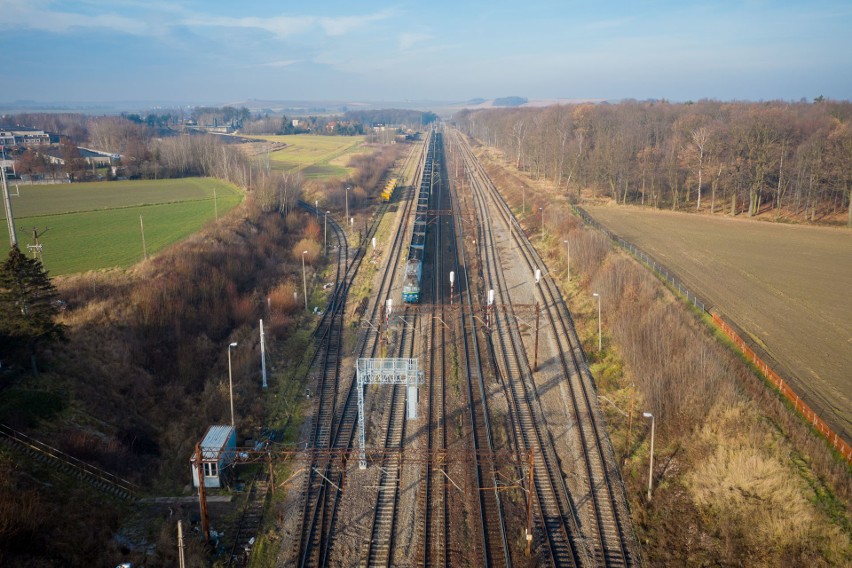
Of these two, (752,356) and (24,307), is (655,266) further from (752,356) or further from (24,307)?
(24,307)

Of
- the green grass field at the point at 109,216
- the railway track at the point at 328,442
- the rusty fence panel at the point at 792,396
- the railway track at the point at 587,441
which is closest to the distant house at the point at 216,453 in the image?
the railway track at the point at 328,442

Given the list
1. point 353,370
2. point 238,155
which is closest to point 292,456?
point 353,370

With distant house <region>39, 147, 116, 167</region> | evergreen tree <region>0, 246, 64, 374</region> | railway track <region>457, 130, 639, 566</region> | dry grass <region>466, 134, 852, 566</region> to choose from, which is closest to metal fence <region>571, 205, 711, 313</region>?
dry grass <region>466, 134, 852, 566</region>

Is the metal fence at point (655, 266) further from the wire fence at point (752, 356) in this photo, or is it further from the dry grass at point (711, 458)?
the dry grass at point (711, 458)

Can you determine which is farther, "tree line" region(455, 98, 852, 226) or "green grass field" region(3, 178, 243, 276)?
"tree line" region(455, 98, 852, 226)

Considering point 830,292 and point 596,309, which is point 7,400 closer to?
point 596,309

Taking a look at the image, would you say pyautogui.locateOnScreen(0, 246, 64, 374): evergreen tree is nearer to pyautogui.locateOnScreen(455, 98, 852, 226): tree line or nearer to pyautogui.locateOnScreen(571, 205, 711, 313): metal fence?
pyautogui.locateOnScreen(571, 205, 711, 313): metal fence
